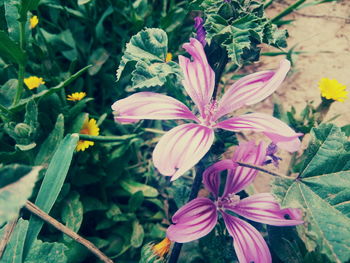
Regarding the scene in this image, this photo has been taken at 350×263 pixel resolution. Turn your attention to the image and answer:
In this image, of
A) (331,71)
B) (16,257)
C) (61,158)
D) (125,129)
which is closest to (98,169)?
(125,129)

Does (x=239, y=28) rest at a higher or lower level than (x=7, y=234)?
higher

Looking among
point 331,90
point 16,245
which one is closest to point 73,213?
point 16,245

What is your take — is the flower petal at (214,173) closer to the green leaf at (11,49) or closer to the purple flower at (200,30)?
the purple flower at (200,30)

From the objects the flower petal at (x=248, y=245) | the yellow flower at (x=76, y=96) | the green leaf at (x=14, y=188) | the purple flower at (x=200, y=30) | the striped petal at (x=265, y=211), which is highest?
the green leaf at (x=14, y=188)

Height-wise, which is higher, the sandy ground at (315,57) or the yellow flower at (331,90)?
the yellow flower at (331,90)

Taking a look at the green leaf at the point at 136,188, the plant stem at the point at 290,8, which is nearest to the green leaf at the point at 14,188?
the green leaf at the point at 136,188

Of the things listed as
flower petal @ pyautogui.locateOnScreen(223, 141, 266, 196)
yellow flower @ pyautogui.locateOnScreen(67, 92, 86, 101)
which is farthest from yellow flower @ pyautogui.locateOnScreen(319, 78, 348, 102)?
yellow flower @ pyautogui.locateOnScreen(67, 92, 86, 101)

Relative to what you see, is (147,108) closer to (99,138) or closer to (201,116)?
→ (201,116)
